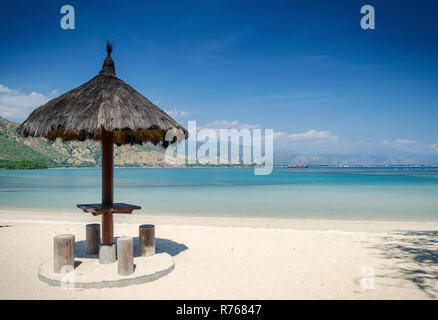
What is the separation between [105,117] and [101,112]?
109 mm

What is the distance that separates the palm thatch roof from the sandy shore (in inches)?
86.7

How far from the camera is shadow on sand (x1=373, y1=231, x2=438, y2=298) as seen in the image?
4676mm

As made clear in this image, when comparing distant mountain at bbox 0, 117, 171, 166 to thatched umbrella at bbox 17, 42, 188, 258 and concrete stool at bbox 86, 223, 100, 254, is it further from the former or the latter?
thatched umbrella at bbox 17, 42, 188, 258

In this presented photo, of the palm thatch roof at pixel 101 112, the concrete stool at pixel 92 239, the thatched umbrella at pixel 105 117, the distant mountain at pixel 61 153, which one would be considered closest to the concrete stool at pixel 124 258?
the thatched umbrella at pixel 105 117

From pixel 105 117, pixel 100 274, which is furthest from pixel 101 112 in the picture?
pixel 100 274

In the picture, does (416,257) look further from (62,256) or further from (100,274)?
(62,256)

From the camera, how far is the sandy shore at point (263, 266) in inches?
165

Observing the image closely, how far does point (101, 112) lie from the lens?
4.61 meters

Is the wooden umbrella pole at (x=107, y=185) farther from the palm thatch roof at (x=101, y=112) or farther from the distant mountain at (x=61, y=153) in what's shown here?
the distant mountain at (x=61, y=153)

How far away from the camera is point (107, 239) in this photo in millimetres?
5129
